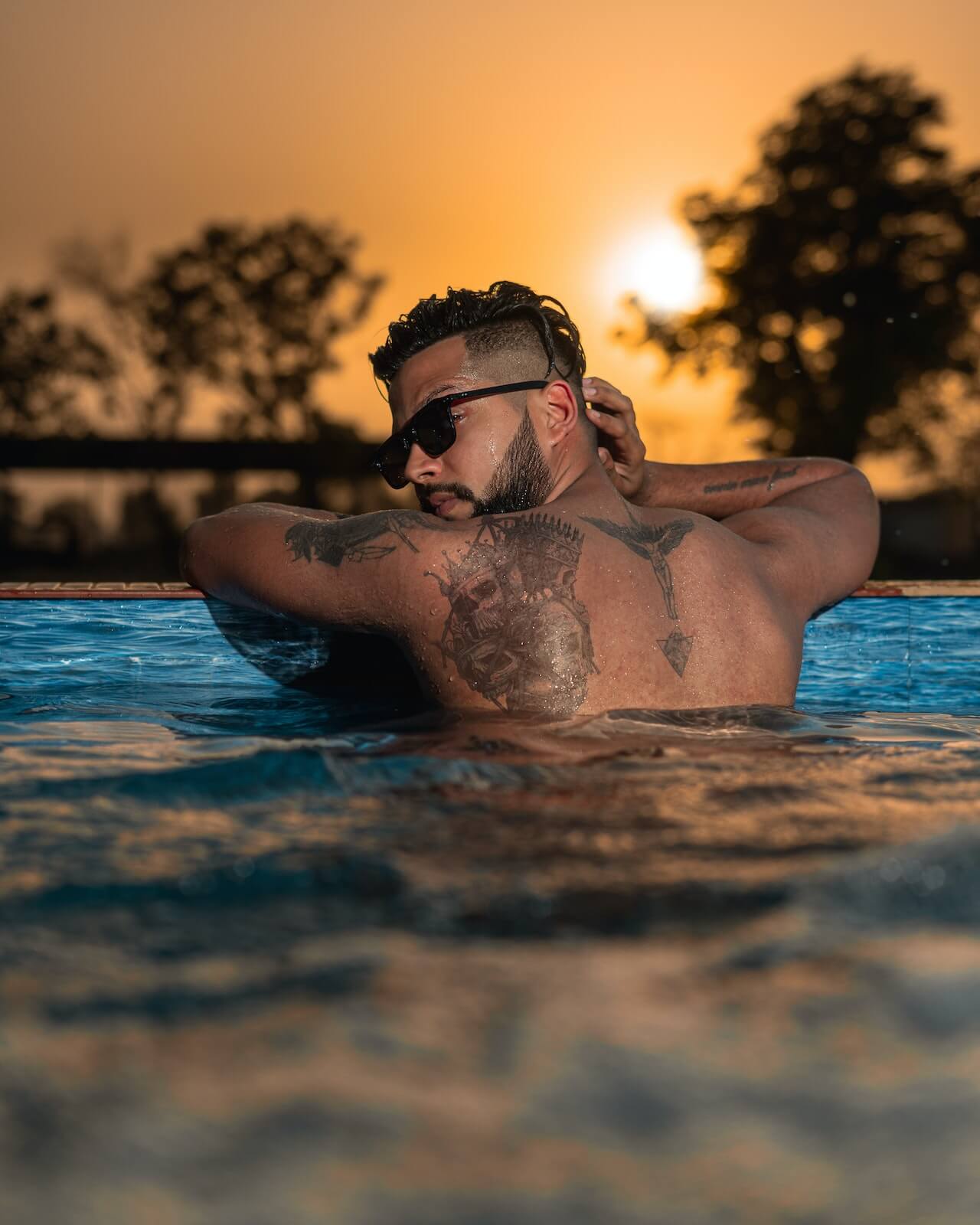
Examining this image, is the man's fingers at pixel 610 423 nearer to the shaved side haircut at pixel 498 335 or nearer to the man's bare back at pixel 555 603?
the shaved side haircut at pixel 498 335

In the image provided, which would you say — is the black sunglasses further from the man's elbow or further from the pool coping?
the pool coping

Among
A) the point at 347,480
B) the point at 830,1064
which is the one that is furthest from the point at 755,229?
the point at 830,1064

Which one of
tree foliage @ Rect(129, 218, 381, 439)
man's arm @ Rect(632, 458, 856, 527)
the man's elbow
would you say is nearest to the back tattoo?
the man's elbow

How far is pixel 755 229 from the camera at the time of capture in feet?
79.5

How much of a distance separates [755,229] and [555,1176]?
25.3 m

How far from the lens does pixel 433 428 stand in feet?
8.59

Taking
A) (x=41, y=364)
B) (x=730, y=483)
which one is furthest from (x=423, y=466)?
(x=41, y=364)

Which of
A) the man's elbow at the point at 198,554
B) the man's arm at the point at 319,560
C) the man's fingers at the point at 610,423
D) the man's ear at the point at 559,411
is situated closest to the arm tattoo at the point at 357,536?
the man's arm at the point at 319,560

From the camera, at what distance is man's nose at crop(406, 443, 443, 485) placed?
8.64 feet

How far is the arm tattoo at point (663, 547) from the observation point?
2.34 metres

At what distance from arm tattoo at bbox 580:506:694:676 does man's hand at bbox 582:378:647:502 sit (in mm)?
521

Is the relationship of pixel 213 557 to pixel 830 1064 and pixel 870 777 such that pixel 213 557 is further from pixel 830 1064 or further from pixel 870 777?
pixel 830 1064

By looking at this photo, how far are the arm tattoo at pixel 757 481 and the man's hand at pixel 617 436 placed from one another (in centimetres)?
Answer: 21

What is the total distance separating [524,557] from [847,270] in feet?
77.5
